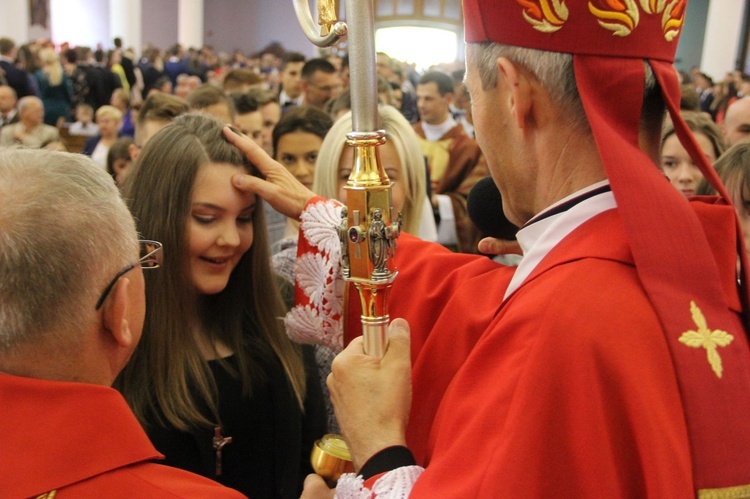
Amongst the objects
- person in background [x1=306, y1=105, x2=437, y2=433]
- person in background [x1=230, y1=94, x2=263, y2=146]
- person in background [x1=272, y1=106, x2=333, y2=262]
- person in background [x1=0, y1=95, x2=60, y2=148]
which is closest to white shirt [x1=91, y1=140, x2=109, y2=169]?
person in background [x1=0, y1=95, x2=60, y2=148]

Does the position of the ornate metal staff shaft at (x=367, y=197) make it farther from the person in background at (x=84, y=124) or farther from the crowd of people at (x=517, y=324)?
the person in background at (x=84, y=124)

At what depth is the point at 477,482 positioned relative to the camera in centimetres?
113

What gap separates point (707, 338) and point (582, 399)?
0.69 feet

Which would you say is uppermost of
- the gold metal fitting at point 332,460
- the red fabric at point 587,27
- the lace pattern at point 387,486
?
the red fabric at point 587,27

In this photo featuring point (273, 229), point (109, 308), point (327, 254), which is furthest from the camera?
point (273, 229)

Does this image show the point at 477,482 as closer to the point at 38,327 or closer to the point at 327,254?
the point at 38,327

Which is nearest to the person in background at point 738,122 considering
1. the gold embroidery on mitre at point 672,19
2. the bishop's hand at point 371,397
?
the gold embroidery on mitre at point 672,19

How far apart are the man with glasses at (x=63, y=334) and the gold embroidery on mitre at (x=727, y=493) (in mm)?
708

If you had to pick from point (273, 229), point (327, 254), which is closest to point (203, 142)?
point (327, 254)

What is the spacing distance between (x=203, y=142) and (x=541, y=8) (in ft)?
3.39

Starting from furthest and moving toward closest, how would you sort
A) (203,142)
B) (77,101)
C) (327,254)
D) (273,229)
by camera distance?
(77,101), (273,229), (203,142), (327,254)

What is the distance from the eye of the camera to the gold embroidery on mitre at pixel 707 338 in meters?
1.13

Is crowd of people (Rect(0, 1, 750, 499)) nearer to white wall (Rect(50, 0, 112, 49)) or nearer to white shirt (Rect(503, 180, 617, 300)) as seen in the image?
white shirt (Rect(503, 180, 617, 300))

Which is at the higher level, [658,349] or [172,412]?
[658,349]
